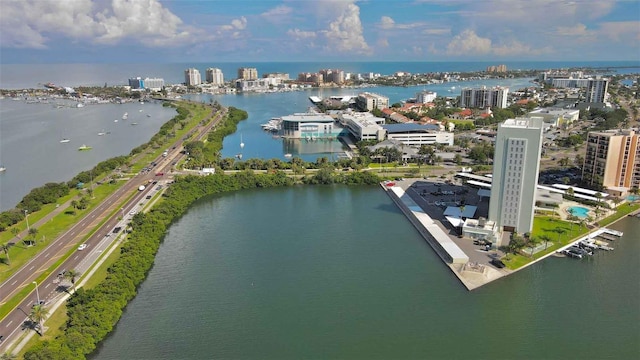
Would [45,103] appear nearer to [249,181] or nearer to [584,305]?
[249,181]

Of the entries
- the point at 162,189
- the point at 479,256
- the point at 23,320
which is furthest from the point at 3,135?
the point at 479,256

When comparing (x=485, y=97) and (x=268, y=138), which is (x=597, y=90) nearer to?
(x=485, y=97)

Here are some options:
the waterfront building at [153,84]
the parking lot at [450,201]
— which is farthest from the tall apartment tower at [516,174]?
the waterfront building at [153,84]

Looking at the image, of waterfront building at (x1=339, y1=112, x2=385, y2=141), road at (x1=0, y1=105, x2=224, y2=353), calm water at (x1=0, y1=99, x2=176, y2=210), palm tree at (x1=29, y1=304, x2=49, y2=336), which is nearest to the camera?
palm tree at (x1=29, y1=304, x2=49, y2=336)

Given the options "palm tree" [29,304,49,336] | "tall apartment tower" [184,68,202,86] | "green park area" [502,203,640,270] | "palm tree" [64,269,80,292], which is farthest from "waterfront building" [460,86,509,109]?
"tall apartment tower" [184,68,202,86]

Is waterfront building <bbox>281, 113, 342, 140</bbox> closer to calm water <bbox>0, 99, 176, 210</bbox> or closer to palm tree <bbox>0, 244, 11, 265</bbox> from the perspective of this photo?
calm water <bbox>0, 99, 176, 210</bbox>

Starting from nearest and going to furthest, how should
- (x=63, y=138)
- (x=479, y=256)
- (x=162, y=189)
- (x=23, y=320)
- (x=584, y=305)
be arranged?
(x=23, y=320) < (x=584, y=305) < (x=479, y=256) < (x=162, y=189) < (x=63, y=138)

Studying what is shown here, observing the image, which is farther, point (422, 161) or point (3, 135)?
point (3, 135)
